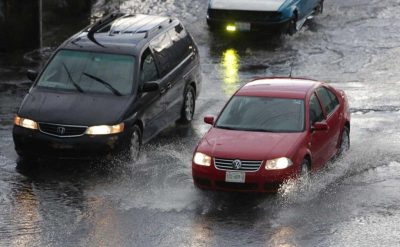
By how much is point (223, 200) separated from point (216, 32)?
11617 mm

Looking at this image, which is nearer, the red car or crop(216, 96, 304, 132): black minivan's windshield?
the red car

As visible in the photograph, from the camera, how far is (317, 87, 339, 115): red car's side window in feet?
47.4

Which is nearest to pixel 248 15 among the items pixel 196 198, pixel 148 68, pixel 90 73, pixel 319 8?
pixel 319 8

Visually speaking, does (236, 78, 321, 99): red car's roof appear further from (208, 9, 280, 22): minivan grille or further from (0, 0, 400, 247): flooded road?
(208, 9, 280, 22): minivan grille

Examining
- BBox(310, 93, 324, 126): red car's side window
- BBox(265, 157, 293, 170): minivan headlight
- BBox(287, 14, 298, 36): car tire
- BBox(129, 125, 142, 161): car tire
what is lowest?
BBox(287, 14, 298, 36): car tire

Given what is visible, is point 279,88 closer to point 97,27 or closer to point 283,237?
point 283,237

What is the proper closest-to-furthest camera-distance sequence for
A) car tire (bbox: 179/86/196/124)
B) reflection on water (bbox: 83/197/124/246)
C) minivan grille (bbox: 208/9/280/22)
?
reflection on water (bbox: 83/197/124/246), car tire (bbox: 179/86/196/124), minivan grille (bbox: 208/9/280/22)

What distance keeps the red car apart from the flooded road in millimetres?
292

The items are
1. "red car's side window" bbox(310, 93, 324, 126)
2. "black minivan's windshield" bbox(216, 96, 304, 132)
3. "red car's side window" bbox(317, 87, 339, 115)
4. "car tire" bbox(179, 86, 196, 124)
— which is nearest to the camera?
"black minivan's windshield" bbox(216, 96, 304, 132)

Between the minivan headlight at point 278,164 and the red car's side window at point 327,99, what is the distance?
1.97 m

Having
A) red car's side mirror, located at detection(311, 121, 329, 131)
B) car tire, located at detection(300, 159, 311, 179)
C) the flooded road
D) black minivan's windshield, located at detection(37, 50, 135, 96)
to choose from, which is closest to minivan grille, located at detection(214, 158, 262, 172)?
the flooded road

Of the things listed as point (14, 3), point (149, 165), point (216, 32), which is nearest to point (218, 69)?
point (216, 32)

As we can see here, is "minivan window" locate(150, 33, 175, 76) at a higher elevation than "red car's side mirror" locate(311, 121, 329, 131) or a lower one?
lower

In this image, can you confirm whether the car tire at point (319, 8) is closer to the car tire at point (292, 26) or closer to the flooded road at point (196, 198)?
the car tire at point (292, 26)
